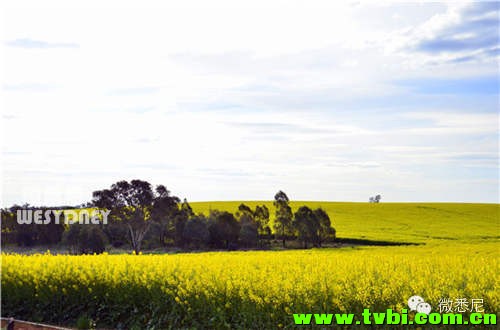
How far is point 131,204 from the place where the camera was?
57.0m

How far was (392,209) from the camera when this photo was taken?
8488cm

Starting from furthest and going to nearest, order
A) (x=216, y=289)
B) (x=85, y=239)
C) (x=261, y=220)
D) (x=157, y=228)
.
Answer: (x=261, y=220) → (x=157, y=228) → (x=85, y=239) → (x=216, y=289)

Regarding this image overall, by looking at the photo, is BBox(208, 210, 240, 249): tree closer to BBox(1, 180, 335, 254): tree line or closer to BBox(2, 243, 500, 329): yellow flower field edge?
BBox(1, 180, 335, 254): tree line

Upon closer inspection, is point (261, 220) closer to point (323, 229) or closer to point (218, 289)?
point (323, 229)

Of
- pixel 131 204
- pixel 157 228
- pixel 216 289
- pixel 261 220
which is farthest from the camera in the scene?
pixel 261 220

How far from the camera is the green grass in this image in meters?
55.9

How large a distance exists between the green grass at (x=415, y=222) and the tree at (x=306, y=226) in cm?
334

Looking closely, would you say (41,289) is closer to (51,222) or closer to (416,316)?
(416,316)

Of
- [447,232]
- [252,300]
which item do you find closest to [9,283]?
[252,300]

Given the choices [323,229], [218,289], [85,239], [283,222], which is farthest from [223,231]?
[218,289]

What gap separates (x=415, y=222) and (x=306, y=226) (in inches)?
672

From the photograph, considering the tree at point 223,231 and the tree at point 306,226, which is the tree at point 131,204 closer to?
the tree at point 223,231

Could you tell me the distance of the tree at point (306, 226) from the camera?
58.6m

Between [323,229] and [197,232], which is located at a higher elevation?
[323,229]
